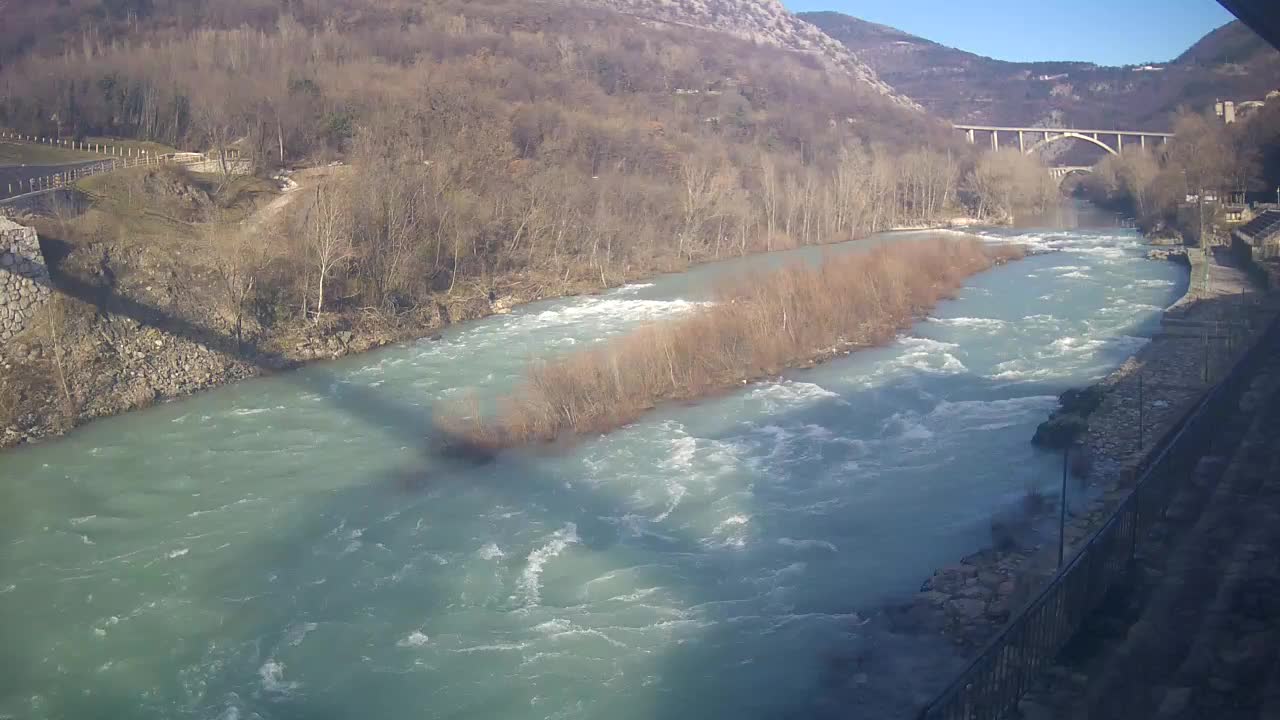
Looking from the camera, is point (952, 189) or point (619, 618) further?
point (952, 189)

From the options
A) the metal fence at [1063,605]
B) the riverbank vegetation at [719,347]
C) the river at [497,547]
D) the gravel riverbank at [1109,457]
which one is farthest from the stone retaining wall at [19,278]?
the metal fence at [1063,605]

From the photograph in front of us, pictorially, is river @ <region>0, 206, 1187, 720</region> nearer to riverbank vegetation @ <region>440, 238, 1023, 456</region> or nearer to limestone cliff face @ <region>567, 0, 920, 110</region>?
riverbank vegetation @ <region>440, 238, 1023, 456</region>

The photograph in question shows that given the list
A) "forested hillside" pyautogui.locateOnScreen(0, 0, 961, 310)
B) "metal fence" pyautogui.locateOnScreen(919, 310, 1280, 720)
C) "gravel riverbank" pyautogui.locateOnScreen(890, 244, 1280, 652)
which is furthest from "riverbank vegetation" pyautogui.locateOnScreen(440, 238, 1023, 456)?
"forested hillside" pyautogui.locateOnScreen(0, 0, 961, 310)

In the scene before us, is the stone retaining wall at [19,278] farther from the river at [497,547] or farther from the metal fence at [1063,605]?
the metal fence at [1063,605]

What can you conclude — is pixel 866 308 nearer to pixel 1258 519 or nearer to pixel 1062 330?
pixel 1062 330

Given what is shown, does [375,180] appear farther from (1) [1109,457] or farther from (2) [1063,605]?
(2) [1063,605]

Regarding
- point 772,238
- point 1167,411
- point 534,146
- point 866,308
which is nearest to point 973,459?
point 1167,411
